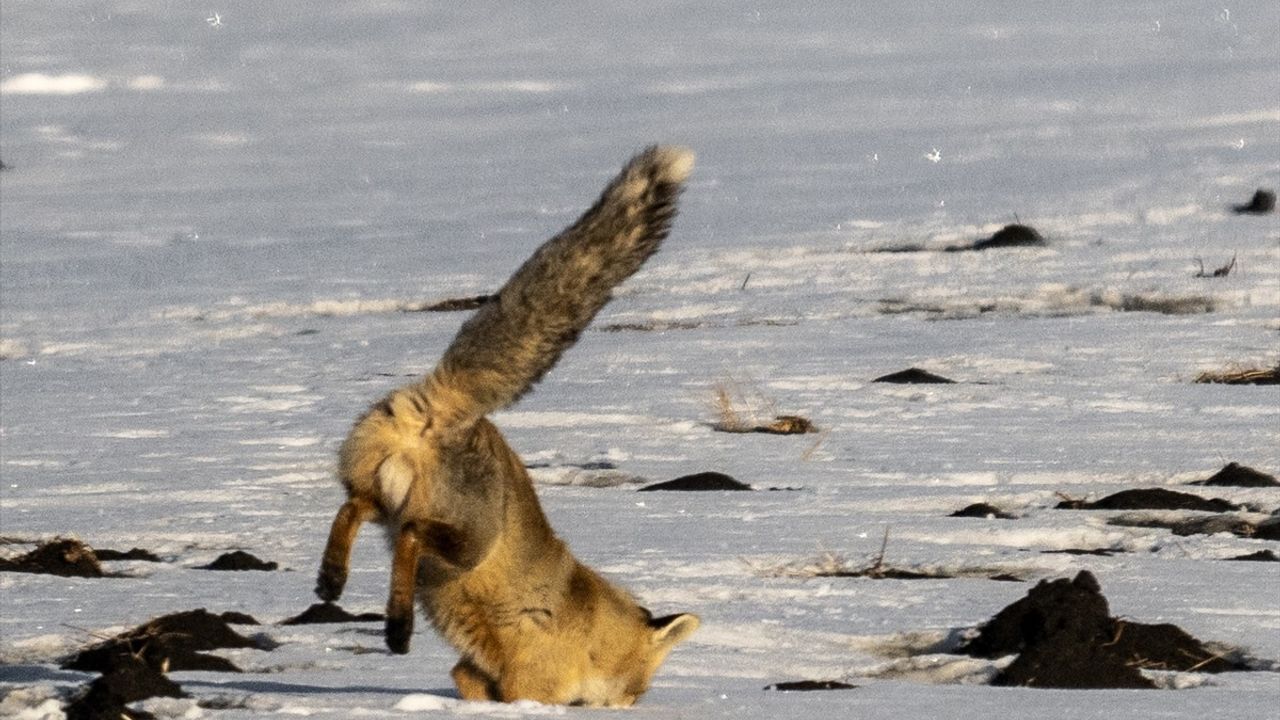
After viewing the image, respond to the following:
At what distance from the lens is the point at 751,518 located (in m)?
7.41

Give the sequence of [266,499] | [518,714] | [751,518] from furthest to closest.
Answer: [266,499], [751,518], [518,714]

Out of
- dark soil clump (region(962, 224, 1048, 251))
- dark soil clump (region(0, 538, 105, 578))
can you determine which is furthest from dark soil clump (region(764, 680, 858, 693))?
dark soil clump (region(962, 224, 1048, 251))

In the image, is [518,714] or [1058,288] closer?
[518,714]

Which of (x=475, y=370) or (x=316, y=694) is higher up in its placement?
(x=475, y=370)

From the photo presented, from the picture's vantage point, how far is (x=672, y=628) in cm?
495

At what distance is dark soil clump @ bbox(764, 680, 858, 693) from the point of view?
4.92 meters

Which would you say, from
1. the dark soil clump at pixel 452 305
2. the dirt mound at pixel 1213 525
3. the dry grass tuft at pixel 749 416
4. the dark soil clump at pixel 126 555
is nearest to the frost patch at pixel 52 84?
→ the dark soil clump at pixel 452 305

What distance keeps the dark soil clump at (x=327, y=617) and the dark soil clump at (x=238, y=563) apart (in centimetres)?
87

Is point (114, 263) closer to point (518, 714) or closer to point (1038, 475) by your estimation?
point (1038, 475)

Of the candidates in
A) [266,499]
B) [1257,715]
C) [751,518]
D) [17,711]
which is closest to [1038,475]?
[751,518]

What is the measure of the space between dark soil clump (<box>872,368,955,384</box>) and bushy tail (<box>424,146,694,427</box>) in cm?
611

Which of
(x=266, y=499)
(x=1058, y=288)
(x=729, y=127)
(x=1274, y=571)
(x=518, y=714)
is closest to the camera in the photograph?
(x=518, y=714)

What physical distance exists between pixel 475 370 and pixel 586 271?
0.28 m

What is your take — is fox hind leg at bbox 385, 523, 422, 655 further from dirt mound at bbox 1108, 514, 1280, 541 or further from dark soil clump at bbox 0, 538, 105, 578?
dirt mound at bbox 1108, 514, 1280, 541
